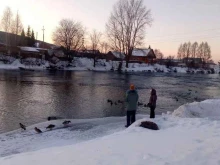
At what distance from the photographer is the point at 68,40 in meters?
80.6

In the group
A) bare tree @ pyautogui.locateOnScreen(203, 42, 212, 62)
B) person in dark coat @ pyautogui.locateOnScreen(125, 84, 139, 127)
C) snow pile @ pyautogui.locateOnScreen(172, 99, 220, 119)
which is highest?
bare tree @ pyautogui.locateOnScreen(203, 42, 212, 62)

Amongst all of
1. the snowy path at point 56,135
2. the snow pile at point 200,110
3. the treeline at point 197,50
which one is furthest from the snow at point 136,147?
the treeline at point 197,50

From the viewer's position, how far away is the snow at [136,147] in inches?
243

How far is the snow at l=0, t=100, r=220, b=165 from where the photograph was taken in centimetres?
616

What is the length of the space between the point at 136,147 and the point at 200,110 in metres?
8.37

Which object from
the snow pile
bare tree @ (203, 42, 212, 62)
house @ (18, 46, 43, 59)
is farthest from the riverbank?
bare tree @ (203, 42, 212, 62)

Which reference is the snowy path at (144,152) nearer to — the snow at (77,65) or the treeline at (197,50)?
the snow at (77,65)

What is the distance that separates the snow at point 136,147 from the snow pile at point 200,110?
2597mm

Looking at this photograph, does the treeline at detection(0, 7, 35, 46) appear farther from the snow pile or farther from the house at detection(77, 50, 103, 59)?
the snow pile

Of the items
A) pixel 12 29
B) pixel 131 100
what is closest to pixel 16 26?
pixel 12 29

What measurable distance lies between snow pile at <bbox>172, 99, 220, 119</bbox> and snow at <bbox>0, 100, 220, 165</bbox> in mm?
2597

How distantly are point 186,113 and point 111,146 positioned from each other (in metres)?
7.24

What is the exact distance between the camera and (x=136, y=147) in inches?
282

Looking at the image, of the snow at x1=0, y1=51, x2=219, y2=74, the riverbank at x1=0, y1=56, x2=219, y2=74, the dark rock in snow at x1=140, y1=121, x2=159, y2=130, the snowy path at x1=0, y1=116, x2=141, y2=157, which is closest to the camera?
the snowy path at x1=0, y1=116, x2=141, y2=157
